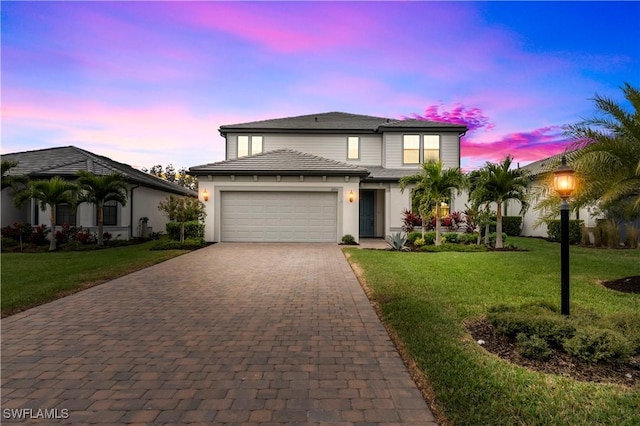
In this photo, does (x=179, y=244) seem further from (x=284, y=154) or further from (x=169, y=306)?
(x=169, y=306)

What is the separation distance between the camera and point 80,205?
1581 cm

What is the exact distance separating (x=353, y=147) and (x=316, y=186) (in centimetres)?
525

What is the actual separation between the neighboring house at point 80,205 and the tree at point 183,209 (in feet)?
10.2

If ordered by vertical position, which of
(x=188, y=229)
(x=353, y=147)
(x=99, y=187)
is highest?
(x=353, y=147)

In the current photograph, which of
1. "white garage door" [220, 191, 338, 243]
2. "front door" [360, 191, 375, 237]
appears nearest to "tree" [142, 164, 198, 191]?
"white garage door" [220, 191, 338, 243]

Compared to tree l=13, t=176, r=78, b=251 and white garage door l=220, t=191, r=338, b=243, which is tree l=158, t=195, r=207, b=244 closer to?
white garage door l=220, t=191, r=338, b=243

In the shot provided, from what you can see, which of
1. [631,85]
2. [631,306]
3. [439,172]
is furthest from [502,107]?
[631,306]

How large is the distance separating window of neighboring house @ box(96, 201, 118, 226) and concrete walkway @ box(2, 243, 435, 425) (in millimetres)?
11152

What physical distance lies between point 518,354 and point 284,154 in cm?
1472

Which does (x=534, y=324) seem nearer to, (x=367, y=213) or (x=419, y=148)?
(x=367, y=213)

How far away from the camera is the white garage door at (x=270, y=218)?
1577 centimetres

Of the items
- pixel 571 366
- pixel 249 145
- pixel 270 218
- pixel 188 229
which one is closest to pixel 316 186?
pixel 270 218

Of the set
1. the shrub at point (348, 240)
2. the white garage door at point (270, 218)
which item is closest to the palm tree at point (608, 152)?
the shrub at point (348, 240)

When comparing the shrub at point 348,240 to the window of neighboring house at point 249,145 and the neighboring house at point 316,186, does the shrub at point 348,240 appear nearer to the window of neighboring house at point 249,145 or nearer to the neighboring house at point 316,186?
the neighboring house at point 316,186
